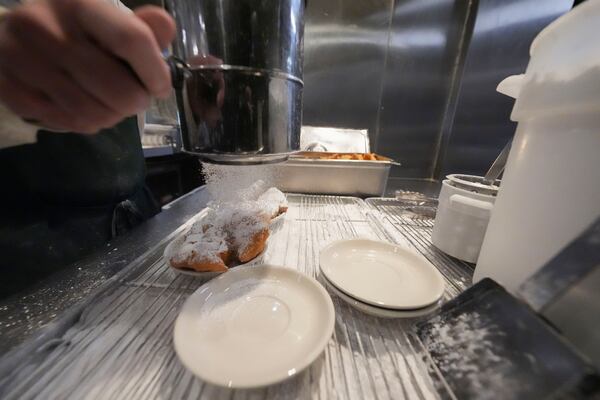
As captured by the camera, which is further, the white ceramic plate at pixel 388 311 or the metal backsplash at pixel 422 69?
the metal backsplash at pixel 422 69

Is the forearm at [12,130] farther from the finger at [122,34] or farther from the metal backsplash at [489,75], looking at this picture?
the metal backsplash at [489,75]

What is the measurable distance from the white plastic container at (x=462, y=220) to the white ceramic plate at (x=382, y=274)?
0.11 m

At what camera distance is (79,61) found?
0.56 feet

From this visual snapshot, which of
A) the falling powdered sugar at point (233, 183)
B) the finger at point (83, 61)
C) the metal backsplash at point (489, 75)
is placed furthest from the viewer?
the metal backsplash at point (489, 75)

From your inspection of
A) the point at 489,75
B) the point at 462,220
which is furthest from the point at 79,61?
the point at 489,75

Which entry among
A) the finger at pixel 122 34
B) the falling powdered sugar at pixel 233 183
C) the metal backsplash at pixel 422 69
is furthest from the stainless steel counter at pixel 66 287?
the metal backsplash at pixel 422 69

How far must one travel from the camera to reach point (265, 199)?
21.4 inches

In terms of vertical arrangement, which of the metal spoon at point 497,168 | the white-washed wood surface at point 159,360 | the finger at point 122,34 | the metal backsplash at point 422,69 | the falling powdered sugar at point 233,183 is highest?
the metal backsplash at point 422,69

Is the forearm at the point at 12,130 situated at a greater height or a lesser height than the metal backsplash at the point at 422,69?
lesser

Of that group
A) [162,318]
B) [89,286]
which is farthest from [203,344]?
[89,286]

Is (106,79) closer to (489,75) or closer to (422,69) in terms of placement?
(422,69)

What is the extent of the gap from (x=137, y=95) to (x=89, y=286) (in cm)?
27

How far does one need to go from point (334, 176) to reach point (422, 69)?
0.98 metres

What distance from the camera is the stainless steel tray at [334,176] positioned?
727 mm
